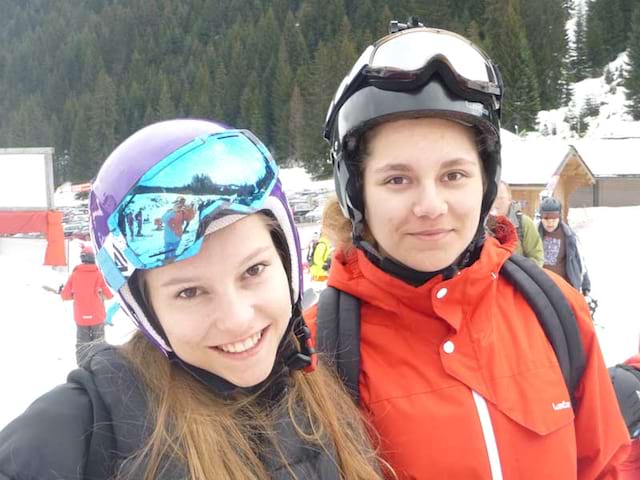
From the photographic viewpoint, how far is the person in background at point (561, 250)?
6.35 metres

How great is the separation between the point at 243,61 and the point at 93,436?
76947 mm

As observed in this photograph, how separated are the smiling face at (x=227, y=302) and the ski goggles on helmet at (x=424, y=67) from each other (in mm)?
538

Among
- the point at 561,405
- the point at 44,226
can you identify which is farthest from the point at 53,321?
the point at 561,405

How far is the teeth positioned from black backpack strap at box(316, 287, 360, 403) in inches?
10.8

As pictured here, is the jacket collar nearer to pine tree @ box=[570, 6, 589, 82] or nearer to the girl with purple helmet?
the girl with purple helmet

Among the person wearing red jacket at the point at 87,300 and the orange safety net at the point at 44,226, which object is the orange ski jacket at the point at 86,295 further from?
the orange safety net at the point at 44,226

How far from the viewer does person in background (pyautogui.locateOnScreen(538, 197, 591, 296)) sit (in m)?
6.35

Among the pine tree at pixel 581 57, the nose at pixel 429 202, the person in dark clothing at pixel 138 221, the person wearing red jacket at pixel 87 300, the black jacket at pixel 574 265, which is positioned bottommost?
the person wearing red jacket at pixel 87 300

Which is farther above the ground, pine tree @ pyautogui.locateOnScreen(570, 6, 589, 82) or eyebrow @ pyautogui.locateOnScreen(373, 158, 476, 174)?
pine tree @ pyautogui.locateOnScreen(570, 6, 589, 82)

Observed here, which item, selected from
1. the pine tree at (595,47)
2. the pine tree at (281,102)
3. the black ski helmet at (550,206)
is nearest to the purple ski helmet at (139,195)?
the black ski helmet at (550,206)

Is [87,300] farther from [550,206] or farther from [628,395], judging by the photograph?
[628,395]

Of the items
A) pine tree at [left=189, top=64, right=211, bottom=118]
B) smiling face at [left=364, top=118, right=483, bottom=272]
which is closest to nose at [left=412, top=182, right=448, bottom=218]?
smiling face at [left=364, top=118, right=483, bottom=272]

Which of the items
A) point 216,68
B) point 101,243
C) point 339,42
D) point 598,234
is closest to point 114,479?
point 101,243

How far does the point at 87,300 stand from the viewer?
686 cm
